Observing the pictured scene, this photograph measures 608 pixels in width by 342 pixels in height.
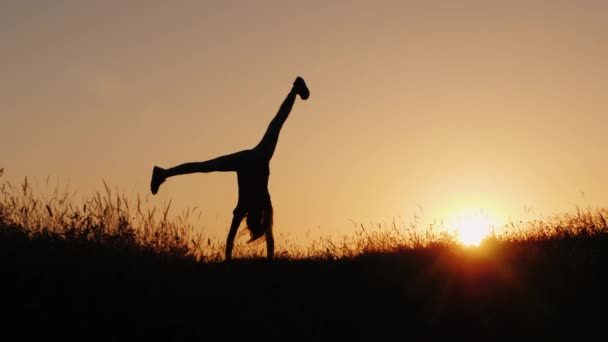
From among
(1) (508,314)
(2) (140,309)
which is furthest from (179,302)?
(1) (508,314)

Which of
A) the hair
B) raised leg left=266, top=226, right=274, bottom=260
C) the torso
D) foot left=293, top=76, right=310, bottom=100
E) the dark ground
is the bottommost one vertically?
the dark ground

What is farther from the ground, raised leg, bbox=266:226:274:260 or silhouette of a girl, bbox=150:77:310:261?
silhouette of a girl, bbox=150:77:310:261

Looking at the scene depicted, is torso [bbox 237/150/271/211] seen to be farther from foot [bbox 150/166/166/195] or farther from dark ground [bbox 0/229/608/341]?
foot [bbox 150/166/166/195]

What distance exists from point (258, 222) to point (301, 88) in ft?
7.38

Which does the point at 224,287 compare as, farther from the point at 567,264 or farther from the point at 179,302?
the point at 567,264

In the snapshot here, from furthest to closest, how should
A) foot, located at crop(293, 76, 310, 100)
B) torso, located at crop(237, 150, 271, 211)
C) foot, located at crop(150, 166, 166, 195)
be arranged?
foot, located at crop(293, 76, 310, 100)
torso, located at crop(237, 150, 271, 211)
foot, located at crop(150, 166, 166, 195)

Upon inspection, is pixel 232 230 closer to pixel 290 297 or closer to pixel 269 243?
pixel 269 243

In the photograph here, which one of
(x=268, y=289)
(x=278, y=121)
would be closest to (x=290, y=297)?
(x=268, y=289)

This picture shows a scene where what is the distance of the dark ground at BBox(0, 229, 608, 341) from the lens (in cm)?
749

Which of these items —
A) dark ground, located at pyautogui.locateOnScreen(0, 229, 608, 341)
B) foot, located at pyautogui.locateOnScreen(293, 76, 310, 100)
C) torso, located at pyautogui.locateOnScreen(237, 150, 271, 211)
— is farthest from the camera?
foot, located at pyautogui.locateOnScreen(293, 76, 310, 100)

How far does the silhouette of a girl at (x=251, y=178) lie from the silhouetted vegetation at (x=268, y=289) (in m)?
0.48

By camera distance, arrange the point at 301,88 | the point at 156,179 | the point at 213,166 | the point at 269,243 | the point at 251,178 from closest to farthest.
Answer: the point at 156,179
the point at 213,166
the point at 251,178
the point at 269,243
the point at 301,88

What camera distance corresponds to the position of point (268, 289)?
28.5ft

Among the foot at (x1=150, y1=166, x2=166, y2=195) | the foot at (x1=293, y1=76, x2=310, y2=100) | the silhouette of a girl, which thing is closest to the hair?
the silhouette of a girl
